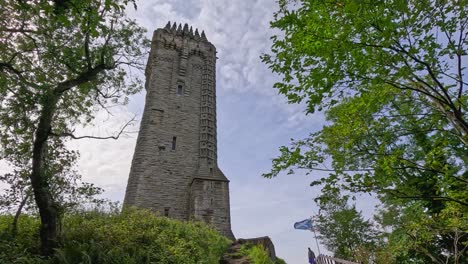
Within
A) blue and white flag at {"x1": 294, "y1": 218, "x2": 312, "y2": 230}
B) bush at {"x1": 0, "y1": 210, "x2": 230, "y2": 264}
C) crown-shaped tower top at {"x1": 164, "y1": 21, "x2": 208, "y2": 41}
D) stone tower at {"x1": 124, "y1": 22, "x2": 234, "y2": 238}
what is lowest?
bush at {"x1": 0, "y1": 210, "x2": 230, "y2": 264}

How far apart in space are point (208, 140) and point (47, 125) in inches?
579

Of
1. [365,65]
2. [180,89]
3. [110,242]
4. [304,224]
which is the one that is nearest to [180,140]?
[180,89]

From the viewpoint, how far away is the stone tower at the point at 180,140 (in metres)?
19.0

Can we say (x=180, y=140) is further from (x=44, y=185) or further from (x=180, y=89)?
(x=44, y=185)

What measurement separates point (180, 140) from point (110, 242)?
13521 mm

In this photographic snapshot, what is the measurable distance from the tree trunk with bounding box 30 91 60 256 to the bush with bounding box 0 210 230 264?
1.27ft

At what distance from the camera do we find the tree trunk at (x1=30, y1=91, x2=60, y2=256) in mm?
7910

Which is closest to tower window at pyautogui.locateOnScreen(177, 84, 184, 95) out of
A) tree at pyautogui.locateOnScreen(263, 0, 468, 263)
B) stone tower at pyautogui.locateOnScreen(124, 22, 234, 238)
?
stone tower at pyautogui.locateOnScreen(124, 22, 234, 238)

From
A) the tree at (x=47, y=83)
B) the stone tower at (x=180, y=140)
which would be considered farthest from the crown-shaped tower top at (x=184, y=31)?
the tree at (x=47, y=83)

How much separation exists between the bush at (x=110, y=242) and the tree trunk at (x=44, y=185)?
388 millimetres

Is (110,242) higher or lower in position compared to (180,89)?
lower

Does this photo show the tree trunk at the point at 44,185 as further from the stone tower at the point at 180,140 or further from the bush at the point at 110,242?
the stone tower at the point at 180,140

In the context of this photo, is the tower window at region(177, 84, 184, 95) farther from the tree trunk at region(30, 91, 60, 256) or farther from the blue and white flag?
the tree trunk at region(30, 91, 60, 256)

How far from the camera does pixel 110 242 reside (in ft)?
28.8
